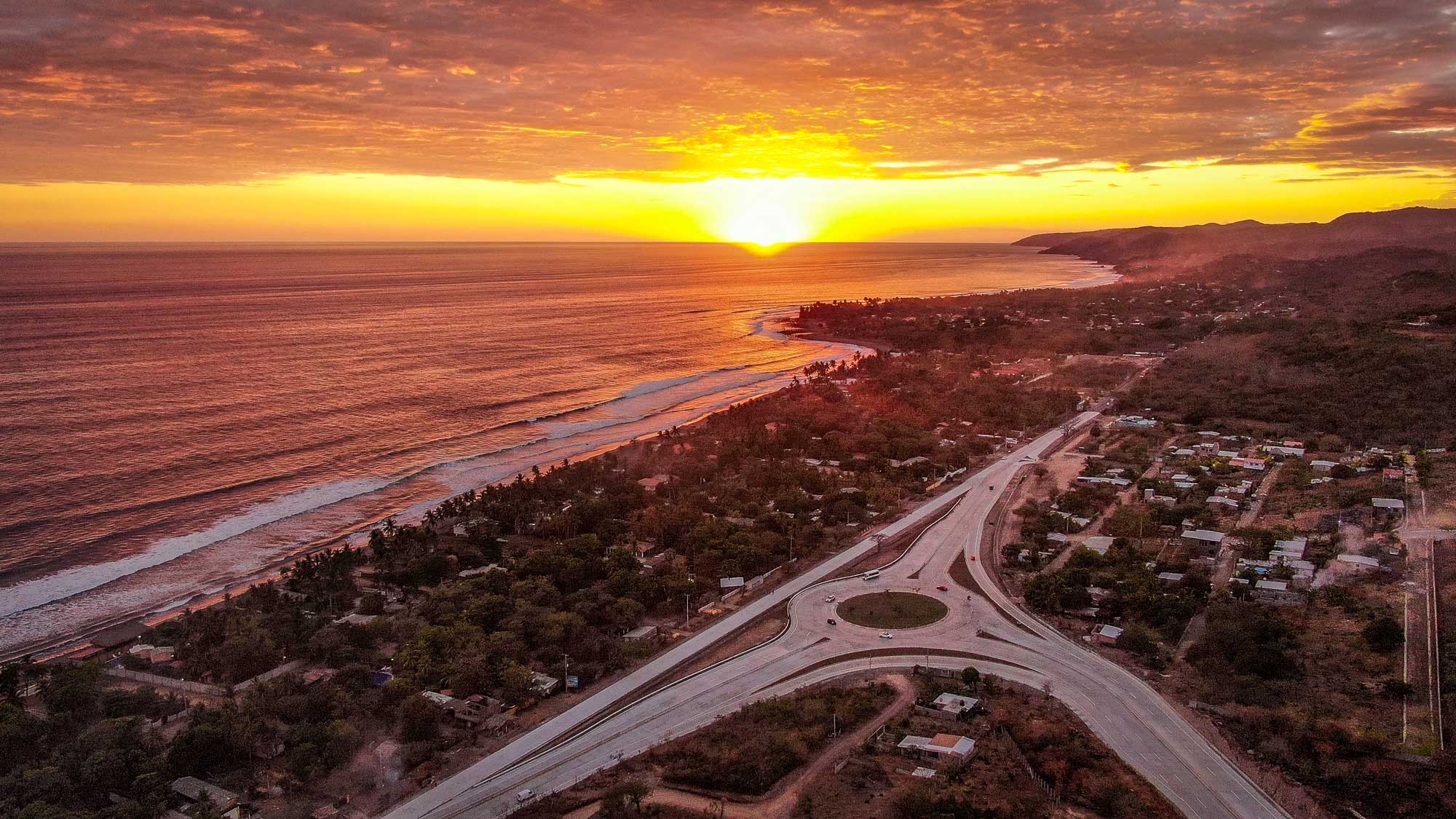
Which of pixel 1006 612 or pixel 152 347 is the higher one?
pixel 152 347

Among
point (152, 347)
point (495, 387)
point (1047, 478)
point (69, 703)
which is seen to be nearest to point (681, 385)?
point (495, 387)

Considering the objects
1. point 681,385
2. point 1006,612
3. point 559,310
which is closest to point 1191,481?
point 1006,612

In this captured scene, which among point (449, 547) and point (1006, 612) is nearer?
point (1006, 612)

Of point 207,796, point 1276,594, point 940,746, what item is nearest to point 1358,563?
point 1276,594

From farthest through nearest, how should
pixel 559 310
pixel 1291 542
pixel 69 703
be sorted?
pixel 559 310, pixel 1291 542, pixel 69 703

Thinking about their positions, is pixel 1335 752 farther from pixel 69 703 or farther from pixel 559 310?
pixel 559 310

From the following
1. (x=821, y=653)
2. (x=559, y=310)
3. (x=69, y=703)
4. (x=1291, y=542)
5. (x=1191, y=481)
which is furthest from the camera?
(x=559, y=310)

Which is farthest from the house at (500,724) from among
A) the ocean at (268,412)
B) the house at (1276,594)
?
the house at (1276,594)
